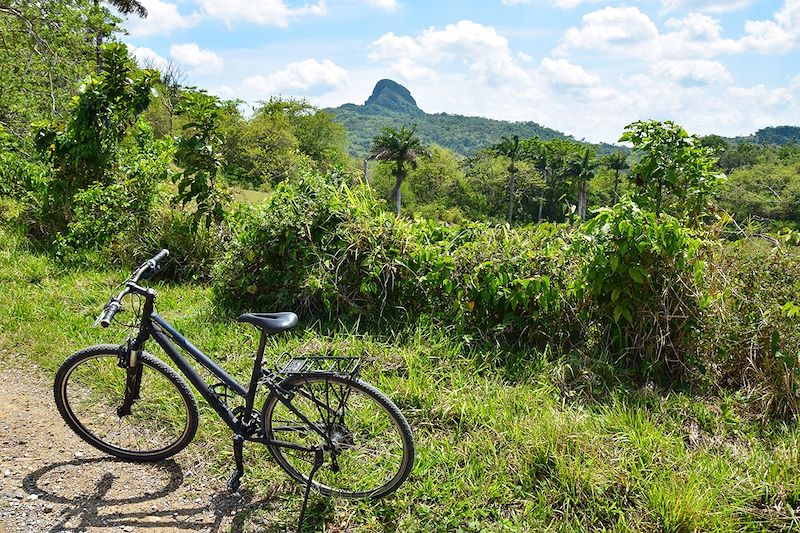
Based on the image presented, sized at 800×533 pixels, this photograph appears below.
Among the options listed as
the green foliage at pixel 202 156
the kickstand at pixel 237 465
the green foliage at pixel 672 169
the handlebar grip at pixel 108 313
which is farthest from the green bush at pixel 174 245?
the green foliage at pixel 672 169

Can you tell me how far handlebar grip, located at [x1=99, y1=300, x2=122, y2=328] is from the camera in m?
2.73

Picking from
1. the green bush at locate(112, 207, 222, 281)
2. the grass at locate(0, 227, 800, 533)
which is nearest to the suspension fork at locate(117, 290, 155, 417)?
the grass at locate(0, 227, 800, 533)

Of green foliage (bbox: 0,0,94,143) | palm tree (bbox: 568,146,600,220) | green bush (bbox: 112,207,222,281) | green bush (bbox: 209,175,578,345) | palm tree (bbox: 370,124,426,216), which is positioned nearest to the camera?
green bush (bbox: 209,175,578,345)

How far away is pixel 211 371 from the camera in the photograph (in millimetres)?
2873

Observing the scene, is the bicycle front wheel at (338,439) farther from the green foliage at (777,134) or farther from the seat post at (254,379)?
the green foliage at (777,134)

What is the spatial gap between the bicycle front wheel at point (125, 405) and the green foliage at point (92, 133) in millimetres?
4034

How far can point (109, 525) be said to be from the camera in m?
2.78

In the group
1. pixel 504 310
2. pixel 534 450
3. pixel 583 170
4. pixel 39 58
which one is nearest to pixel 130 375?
pixel 534 450

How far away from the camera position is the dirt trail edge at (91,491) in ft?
9.18

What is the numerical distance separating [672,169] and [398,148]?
2006 inches

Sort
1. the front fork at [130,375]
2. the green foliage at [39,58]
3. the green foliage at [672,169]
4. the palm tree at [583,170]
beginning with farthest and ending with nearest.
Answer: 1. the palm tree at [583,170]
2. the green foliage at [39,58]
3. the green foliage at [672,169]
4. the front fork at [130,375]

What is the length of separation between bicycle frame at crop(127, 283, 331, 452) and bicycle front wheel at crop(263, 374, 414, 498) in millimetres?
36

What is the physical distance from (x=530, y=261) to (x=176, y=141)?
447 cm

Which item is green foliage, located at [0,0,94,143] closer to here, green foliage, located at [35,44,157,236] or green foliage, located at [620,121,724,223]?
green foliage, located at [35,44,157,236]
